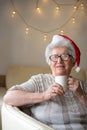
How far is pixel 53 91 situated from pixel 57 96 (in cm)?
15

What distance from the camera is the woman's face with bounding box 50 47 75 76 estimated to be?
1714 millimetres

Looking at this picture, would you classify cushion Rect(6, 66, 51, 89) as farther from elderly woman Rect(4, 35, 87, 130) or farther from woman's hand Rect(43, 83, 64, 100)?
woman's hand Rect(43, 83, 64, 100)

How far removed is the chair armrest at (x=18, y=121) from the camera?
4.35 feet

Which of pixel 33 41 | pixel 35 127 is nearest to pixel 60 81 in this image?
pixel 35 127

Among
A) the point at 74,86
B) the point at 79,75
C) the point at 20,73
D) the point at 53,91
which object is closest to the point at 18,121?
the point at 53,91

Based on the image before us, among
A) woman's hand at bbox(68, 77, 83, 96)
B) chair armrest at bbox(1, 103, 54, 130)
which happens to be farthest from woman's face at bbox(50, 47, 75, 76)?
chair armrest at bbox(1, 103, 54, 130)

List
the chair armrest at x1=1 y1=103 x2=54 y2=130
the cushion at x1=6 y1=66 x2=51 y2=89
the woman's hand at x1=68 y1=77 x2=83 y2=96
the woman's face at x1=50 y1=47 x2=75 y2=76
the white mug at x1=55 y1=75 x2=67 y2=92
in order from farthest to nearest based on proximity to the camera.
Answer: the cushion at x1=6 y1=66 x2=51 y2=89, the woman's face at x1=50 y1=47 x2=75 y2=76, the woman's hand at x1=68 y1=77 x2=83 y2=96, the white mug at x1=55 y1=75 x2=67 y2=92, the chair armrest at x1=1 y1=103 x2=54 y2=130

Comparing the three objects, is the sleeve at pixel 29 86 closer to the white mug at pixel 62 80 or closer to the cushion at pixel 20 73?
the white mug at pixel 62 80

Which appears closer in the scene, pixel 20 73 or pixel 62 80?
pixel 62 80

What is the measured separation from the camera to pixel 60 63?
1.72 m

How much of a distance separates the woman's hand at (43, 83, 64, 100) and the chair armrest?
0.18m

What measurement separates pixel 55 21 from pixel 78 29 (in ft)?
0.99

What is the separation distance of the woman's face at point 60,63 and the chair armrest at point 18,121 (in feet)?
1.14

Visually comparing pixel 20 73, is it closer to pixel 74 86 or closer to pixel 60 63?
pixel 60 63
